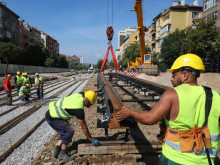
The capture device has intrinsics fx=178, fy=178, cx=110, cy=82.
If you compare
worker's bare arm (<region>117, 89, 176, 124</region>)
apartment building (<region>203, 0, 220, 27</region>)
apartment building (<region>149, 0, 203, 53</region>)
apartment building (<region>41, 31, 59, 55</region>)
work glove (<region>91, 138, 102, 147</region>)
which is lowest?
work glove (<region>91, 138, 102, 147</region>)

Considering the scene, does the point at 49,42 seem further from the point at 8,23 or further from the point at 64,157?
the point at 64,157

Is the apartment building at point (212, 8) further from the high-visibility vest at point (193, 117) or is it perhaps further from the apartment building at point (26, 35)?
the apartment building at point (26, 35)

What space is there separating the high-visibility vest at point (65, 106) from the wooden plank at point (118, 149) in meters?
0.77

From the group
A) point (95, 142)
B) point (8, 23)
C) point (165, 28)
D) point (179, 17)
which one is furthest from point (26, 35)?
point (95, 142)

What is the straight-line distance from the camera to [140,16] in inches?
709

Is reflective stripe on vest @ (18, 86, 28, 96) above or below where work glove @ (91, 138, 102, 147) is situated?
above

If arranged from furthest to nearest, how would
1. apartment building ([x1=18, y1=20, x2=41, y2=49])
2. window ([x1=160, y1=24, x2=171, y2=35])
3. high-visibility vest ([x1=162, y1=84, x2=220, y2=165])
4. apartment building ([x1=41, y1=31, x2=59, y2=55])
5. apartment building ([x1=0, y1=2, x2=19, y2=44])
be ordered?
apartment building ([x1=41, y1=31, x2=59, y2=55])
apartment building ([x1=18, y1=20, x2=41, y2=49])
apartment building ([x1=0, y1=2, x2=19, y2=44])
window ([x1=160, y1=24, x2=171, y2=35])
high-visibility vest ([x1=162, y1=84, x2=220, y2=165])

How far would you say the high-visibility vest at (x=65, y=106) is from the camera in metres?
3.45

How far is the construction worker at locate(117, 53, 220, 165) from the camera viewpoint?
146 centimetres

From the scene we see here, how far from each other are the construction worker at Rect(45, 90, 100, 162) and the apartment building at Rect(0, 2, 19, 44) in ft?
169

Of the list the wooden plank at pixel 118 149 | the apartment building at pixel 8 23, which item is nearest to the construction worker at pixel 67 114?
the wooden plank at pixel 118 149

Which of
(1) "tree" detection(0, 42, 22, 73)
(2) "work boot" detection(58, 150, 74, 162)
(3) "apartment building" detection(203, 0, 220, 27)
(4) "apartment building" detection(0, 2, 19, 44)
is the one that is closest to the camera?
(2) "work boot" detection(58, 150, 74, 162)

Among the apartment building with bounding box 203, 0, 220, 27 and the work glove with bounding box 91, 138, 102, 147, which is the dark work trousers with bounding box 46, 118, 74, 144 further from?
the apartment building with bounding box 203, 0, 220, 27

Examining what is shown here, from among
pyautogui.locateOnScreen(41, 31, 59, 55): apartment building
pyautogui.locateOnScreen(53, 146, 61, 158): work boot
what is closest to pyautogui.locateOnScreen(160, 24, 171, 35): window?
pyautogui.locateOnScreen(53, 146, 61, 158): work boot
